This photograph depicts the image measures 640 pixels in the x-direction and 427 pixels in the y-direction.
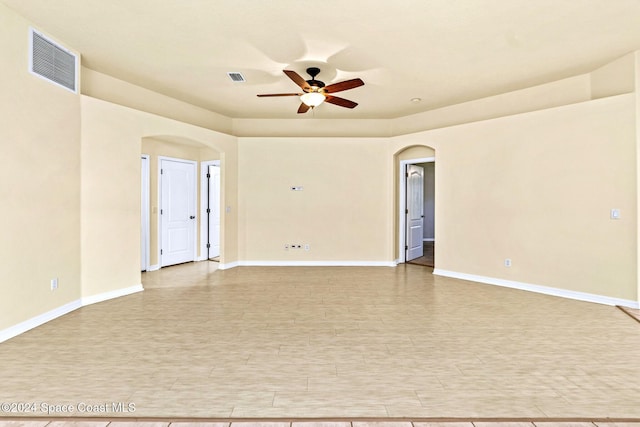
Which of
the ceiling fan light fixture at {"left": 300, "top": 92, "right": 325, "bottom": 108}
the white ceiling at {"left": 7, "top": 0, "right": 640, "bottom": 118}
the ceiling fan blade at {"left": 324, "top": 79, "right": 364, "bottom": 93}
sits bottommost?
the ceiling fan light fixture at {"left": 300, "top": 92, "right": 325, "bottom": 108}

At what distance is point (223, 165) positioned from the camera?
21.5 feet

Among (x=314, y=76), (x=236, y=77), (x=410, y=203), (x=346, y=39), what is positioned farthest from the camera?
(x=410, y=203)

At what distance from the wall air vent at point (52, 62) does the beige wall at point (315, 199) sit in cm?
321

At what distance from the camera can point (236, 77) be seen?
15.5 feet

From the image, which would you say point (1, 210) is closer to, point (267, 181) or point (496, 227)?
point (267, 181)

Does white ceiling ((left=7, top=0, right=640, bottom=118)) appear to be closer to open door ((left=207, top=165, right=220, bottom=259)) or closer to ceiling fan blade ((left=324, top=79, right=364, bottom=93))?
ceiling fan blade ((left=324, top=79, right=364, bottom=93))

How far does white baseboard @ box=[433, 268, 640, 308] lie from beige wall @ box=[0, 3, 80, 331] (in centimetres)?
573

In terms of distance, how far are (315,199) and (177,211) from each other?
2953mm

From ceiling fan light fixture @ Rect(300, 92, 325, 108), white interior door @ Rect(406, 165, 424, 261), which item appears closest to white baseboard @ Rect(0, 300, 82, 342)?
ceiling fan light fixture @ Rect(300, 92, 325, 108)

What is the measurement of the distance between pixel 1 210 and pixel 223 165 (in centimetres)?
372

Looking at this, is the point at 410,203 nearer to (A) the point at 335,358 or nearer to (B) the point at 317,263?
(B) the point at 317,263

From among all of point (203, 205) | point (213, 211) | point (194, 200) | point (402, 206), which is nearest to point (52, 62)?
point (194, 200)

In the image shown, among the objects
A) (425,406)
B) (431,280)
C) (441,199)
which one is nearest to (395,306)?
(431,280)

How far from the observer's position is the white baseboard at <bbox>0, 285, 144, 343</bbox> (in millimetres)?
3180
